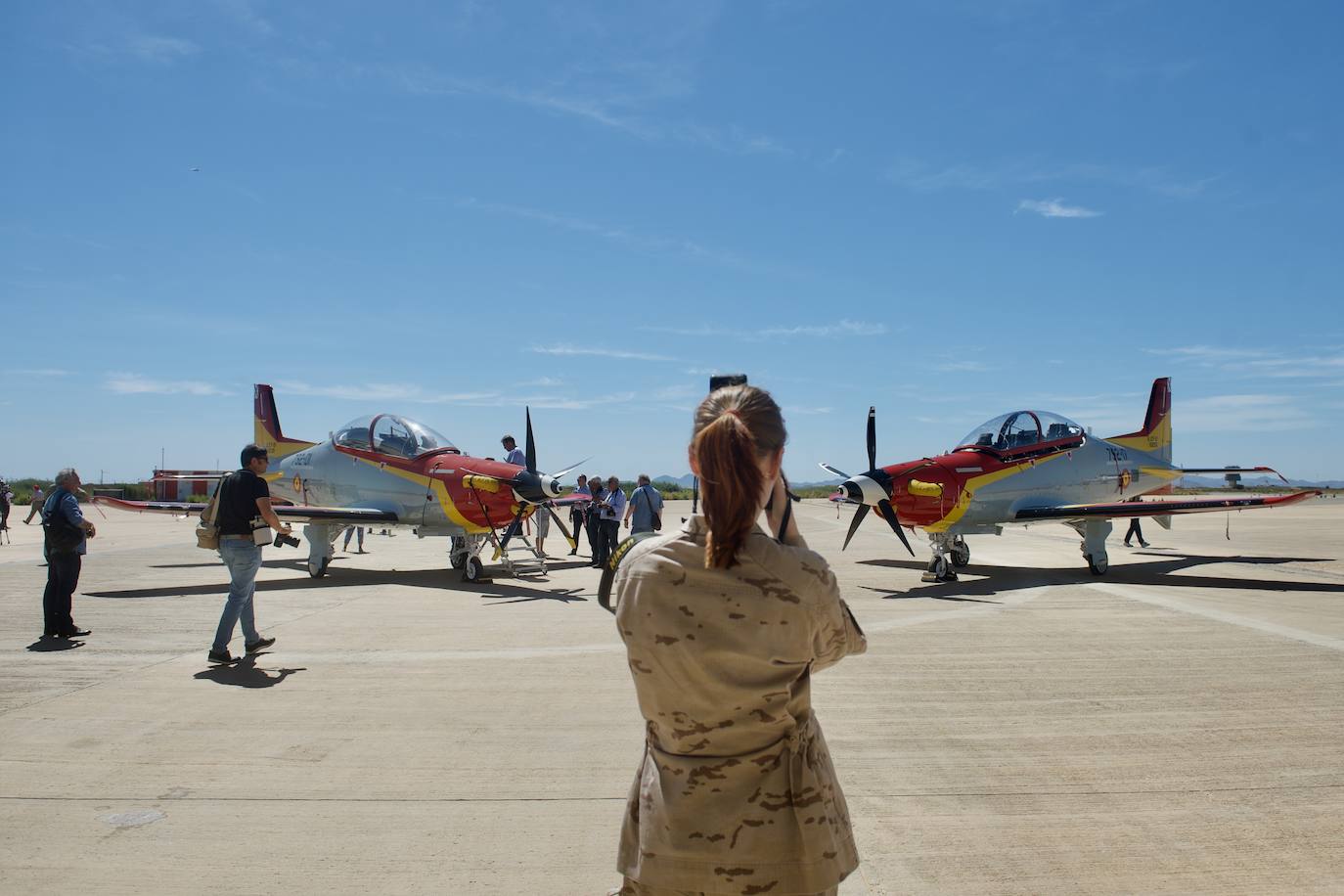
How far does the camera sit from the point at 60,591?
331 inches

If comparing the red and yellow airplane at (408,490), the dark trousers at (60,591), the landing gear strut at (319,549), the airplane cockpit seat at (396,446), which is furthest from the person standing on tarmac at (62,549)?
the airplane cockpit seat at (396,446)

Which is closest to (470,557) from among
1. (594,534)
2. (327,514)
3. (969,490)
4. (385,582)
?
(385,582)

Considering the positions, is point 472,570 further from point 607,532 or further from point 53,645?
point 53,645

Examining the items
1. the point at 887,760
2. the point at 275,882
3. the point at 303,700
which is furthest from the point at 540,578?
the point at 275,882

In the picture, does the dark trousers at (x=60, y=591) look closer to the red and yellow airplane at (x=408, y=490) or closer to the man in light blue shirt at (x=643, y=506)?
the red and yellow airplane at (x=408, y=490)

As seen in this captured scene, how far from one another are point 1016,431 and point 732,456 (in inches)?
Answer: 570

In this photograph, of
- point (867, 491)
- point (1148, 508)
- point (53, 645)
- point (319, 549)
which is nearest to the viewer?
point (53, 645)

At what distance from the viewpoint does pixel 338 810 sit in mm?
4102

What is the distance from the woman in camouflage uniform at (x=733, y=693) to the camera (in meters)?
1.74

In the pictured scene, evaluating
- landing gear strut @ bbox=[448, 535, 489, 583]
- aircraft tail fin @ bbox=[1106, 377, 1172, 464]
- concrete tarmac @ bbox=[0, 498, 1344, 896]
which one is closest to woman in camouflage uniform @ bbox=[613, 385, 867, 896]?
concrete tarmac @ bbox=[0, 498, 1344, 896]

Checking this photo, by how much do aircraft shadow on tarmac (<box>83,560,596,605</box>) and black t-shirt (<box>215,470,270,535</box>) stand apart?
4.28 m

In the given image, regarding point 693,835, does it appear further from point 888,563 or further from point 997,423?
point 888,563

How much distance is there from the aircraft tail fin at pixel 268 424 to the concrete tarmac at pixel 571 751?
912 centimetres

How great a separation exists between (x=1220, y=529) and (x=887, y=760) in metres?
29.5
